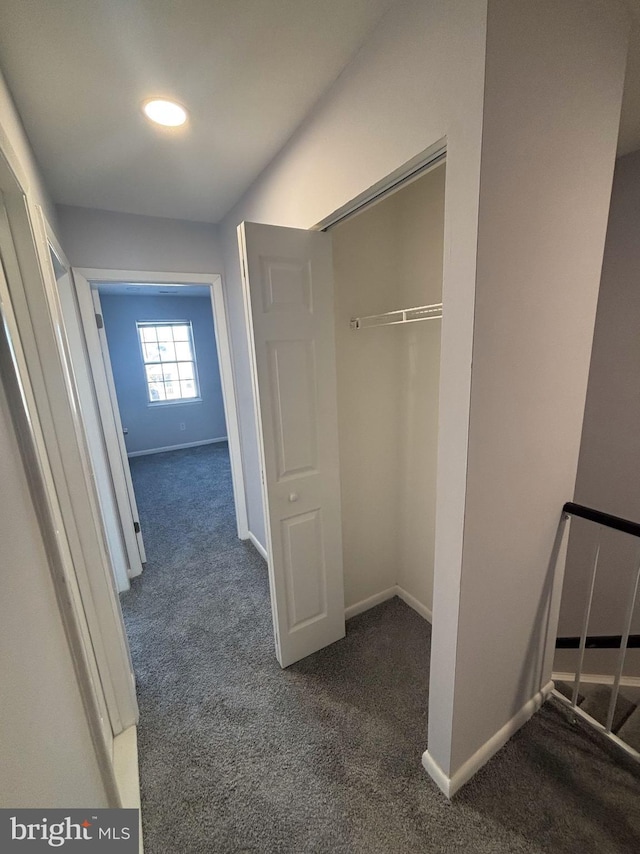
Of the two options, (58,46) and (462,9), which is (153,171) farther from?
(462,9)

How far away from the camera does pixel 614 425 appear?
6.64 ft

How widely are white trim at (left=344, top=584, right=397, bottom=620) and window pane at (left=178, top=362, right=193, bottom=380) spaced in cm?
506

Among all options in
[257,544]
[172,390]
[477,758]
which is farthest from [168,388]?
[477,758]

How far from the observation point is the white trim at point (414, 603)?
2.14m

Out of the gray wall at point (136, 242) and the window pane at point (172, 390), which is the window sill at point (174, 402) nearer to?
the window pane at point (172, 390)

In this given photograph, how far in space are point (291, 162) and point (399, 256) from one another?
728mm

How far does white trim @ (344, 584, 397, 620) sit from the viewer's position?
219 centimetres

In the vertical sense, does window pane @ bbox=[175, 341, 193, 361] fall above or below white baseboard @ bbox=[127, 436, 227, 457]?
above

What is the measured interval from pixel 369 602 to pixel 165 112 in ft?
8.97

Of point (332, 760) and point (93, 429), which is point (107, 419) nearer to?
point (93, 429)

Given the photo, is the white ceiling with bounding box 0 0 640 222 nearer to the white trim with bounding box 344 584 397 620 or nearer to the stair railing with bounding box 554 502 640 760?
the stair railing with bounding box 554 502 640 760

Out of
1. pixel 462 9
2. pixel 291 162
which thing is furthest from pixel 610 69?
pixel 291 162

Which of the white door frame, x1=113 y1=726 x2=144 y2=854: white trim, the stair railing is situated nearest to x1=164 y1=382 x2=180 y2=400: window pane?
the white door frame

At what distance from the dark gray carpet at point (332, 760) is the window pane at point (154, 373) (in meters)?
4.41
